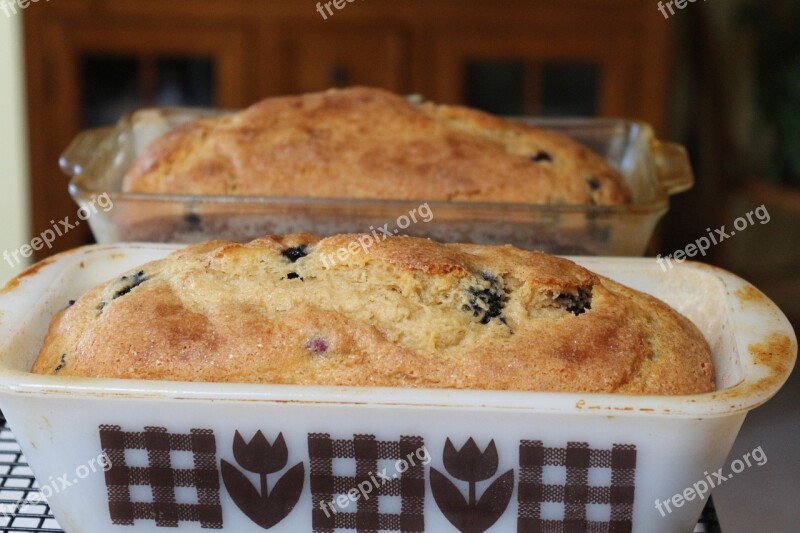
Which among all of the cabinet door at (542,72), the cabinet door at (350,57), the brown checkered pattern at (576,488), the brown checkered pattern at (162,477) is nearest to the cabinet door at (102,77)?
the cabinet door at (350,57)

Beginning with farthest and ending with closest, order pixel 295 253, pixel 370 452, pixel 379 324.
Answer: pixel 295 253 → pixel 379 324 → pixel 370 452

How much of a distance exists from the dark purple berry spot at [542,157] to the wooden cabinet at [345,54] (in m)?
1.45

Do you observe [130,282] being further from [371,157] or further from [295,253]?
[371,157]

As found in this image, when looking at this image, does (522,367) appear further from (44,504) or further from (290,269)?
(44,504)

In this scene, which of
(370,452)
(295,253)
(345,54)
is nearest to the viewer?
(370,452)

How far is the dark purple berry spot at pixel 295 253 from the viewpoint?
108 centimetres

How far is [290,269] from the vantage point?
1.06m

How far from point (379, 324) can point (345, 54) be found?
83.3 inches

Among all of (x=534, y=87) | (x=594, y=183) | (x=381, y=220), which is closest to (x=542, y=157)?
(x=594, y=183)

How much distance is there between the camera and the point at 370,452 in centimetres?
85

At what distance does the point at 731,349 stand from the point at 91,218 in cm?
94

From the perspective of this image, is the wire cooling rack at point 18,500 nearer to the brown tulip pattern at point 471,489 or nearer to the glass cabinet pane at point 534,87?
the brown tulip pattern at point 471,489

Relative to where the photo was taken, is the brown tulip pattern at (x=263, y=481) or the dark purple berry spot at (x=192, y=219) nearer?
the brown tulip pattern at (x=263, y=481)

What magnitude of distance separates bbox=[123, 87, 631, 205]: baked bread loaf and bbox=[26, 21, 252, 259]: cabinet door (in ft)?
4.58
